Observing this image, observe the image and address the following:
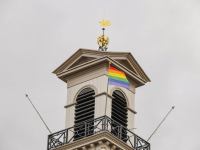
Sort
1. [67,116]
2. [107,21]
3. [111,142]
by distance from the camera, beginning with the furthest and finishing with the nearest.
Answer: [107,21], [67,116], [111,142]

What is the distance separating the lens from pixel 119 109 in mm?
66375

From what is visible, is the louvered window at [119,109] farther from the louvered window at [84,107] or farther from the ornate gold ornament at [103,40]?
the ornate gold ornament at [103,40]

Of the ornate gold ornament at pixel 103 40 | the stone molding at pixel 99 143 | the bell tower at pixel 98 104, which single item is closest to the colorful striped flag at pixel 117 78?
the bell tower at pixel 98 104

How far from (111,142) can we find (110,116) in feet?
9.24

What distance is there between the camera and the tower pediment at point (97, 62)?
6662 cm

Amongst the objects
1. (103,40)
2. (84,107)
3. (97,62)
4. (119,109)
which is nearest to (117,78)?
(97,62)

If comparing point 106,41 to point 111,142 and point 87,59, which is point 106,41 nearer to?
point 87,59

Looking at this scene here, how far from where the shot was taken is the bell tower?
63.1 meters

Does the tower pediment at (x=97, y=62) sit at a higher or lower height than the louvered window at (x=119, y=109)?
higher

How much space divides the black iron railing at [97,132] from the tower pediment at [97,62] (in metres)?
4.29

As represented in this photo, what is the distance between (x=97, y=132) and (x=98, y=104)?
2.77 m

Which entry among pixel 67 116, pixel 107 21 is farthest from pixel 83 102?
pixel 107 21

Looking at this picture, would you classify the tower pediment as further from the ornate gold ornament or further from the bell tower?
the ornate gold ornament

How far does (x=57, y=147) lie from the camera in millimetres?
63875
